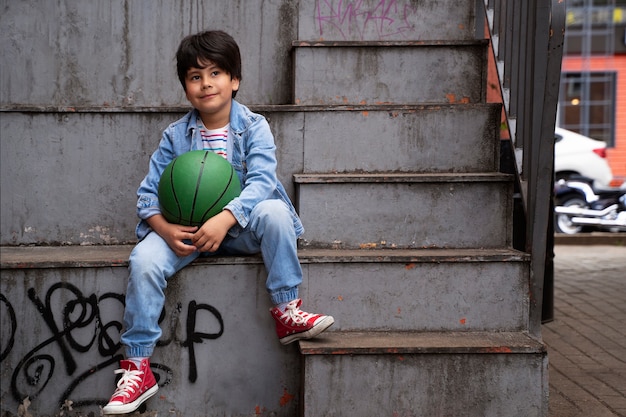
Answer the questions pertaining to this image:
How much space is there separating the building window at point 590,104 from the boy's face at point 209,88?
1884cm

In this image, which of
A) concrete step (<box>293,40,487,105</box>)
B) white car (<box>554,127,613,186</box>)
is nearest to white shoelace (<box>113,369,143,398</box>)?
concrete step (<box>293,40,487,105</box>)

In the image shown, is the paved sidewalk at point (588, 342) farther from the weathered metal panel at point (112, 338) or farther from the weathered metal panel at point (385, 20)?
the weathered metal panel at point (385, 20)

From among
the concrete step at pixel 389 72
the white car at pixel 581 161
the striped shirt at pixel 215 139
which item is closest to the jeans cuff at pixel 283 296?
the striped shirt at pixel 215 139

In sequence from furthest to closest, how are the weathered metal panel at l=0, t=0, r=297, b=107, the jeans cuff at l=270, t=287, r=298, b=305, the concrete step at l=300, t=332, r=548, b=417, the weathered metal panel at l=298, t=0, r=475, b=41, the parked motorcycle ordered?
the parked motorcycle
the weathered metal panel at l=298, t=0, r=475, b=41
the weathered metal panel at l=0, t=0, r=297, b=107
the jeans cuff at l=270, t=287, r=298, b=305
the concrete step at l=300, t=332, r=548, b=417

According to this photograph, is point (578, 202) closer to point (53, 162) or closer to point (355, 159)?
point (355, 159)

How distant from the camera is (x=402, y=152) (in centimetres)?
371

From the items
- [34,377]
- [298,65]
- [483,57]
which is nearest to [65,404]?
[34,377]

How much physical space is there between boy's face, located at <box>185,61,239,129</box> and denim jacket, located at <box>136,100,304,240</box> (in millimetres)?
99

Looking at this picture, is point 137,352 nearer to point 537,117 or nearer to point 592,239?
point 537,117

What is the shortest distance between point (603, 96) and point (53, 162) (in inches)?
774

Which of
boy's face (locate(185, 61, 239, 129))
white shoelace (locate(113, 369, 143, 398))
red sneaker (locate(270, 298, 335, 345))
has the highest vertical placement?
boy's face (locate(185, 61, 239, 129))

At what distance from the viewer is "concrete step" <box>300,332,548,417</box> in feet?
9.59

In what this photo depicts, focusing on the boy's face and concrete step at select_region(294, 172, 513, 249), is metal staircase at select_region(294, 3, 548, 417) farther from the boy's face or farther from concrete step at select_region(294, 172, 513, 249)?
the boy's face

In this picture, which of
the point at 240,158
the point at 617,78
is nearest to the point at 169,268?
the point at 240,158
